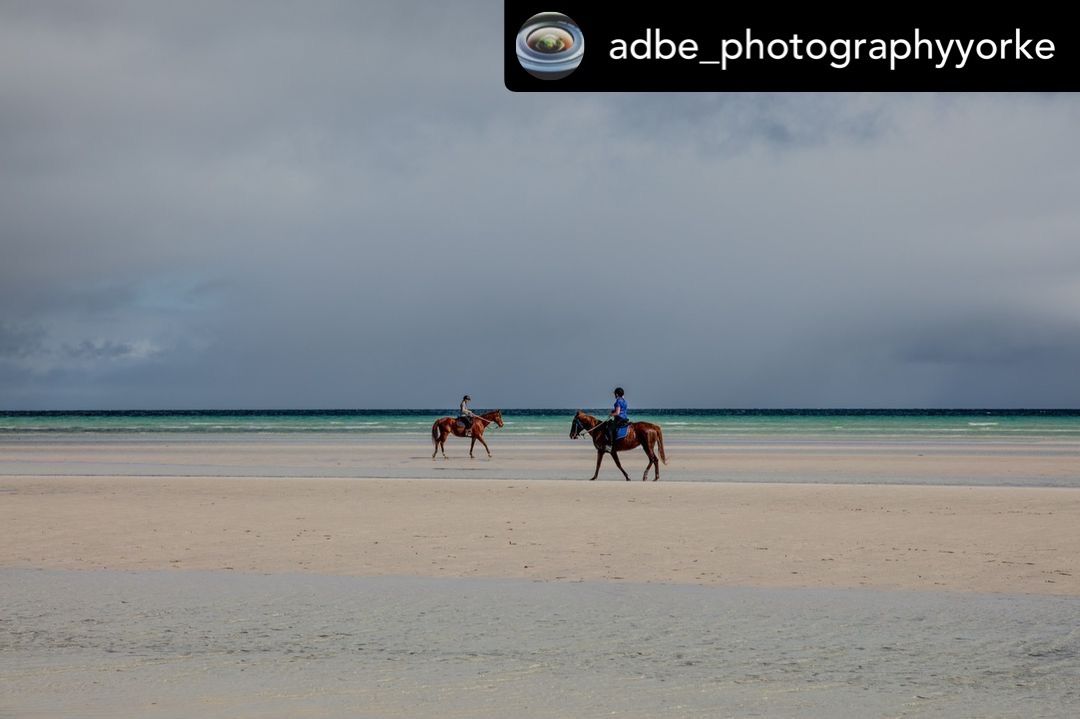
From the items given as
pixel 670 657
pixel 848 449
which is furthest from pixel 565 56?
pixel 848 449

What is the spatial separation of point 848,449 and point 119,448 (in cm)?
3502

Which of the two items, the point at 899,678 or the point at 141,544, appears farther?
the point at 141,544

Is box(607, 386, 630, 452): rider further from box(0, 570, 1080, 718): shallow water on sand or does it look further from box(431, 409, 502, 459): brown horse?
box(0, 570, 1080, 718): shallow water on sand

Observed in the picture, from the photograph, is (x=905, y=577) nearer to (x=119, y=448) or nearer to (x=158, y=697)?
(x=158, y=697)

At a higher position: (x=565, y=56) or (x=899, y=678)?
(x=565, y=56)

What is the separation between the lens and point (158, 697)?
5.88 meters

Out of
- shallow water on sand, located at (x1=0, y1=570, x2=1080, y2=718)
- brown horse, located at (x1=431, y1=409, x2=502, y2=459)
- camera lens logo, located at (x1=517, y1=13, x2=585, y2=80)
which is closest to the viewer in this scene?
shallow water on sand, located at (x1=0, y1=570, x2=1080, y2=718)

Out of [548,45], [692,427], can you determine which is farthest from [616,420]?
[692,427]

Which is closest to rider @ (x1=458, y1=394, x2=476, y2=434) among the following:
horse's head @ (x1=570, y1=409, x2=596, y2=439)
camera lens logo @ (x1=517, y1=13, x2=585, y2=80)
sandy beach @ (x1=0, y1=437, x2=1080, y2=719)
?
horse's head @ (x1=570, y1=409, x2=596, y2=439)

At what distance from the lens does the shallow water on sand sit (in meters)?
5.77

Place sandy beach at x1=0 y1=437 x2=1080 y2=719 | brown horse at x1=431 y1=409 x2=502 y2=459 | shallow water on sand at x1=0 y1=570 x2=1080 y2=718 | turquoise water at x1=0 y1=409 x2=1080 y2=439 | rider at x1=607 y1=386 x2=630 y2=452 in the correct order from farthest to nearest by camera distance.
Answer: turquoise water at x1=0 y1=409 x2=1080 y2=439
brown horse at x1=431 y1=409 x2=502 y2=459
rider at x1=607 y1=386 x2=630 y2=452
sandy beach at x1=0 y1=437 x2=1080 y2=719
shallow water on sand at x1=0 y1=570 x2=1080 y2=718

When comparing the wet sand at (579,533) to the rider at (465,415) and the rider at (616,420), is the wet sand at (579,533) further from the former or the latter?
the rider at (465,415)

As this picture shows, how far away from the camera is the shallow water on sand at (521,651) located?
5.77 metres

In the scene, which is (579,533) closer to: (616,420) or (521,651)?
(521,651)
